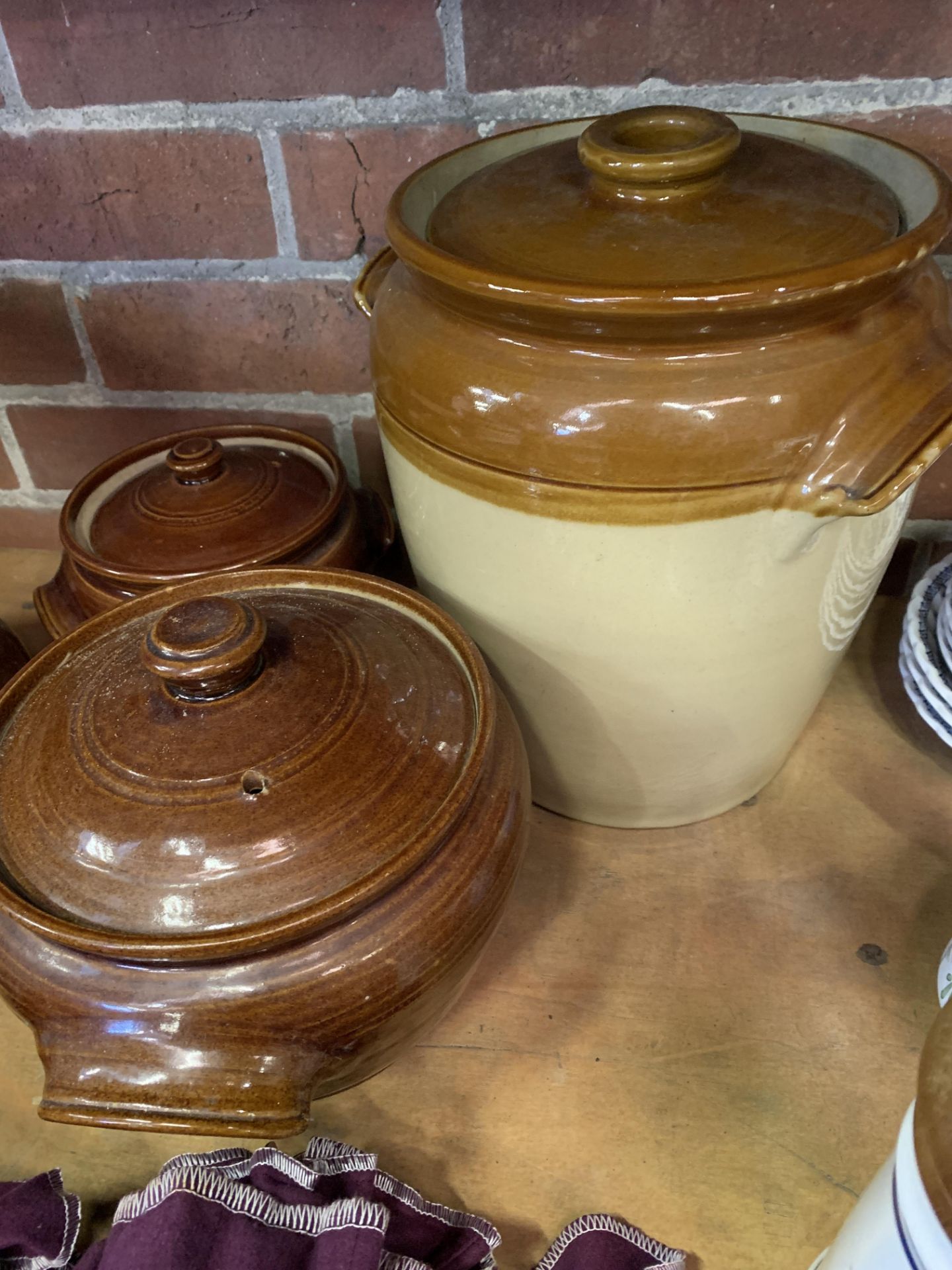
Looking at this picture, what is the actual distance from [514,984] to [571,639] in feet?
0.78

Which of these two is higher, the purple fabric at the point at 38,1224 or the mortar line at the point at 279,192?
the mortar line at the point at 279,192

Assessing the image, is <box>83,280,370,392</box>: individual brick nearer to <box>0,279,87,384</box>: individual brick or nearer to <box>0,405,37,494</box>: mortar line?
<box>0,279,87,384</box>: individual brick

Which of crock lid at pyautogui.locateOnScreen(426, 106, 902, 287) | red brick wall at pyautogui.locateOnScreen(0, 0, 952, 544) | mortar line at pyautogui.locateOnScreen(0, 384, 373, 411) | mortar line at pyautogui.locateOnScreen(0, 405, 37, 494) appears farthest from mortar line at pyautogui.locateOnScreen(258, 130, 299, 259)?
mortar line at pyautogui.locateOnScreen(0, 405, 37, 494)

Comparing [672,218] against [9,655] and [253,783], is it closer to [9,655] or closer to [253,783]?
[253,783]

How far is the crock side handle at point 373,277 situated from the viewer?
675mm

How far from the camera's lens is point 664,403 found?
49 centimetres

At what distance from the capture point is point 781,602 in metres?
0.58

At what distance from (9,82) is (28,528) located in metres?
0.47

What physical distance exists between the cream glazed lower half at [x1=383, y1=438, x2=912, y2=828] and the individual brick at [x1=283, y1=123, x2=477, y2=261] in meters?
0.29

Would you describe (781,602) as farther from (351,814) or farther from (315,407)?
(315,407)

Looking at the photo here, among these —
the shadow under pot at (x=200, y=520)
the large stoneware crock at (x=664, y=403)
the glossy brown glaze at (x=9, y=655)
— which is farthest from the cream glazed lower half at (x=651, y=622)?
the glossy brown glaze at (x=9, y=655)

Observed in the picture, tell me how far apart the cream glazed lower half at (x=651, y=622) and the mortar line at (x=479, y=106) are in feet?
1.01

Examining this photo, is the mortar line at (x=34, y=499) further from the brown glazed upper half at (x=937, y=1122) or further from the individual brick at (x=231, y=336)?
the brown glazed upper half at (x=937, y=1122)

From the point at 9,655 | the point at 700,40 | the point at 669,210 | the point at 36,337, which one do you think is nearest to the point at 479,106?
the point at 700,40
